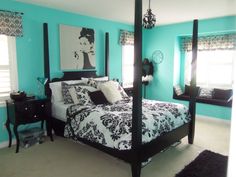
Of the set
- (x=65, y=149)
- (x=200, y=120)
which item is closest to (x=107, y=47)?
(x=65, y=149)

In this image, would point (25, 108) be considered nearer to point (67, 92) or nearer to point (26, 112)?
point (26, 112)

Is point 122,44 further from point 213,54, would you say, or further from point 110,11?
point 213,54

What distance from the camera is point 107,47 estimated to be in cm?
483

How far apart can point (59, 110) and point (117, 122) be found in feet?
4.45

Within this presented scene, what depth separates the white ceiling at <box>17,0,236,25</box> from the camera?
3.38 metres

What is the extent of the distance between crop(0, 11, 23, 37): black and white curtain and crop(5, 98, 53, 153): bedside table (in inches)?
44.1

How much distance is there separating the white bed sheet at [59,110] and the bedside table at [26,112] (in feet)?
0.39

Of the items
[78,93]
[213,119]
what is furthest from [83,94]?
[213,119]

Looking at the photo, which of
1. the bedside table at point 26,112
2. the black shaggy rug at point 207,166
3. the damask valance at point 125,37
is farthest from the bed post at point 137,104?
the damask valance at point 125,37

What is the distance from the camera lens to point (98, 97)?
140 inches

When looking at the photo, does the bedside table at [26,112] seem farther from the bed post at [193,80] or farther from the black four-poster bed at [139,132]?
the bed post at [193,80]

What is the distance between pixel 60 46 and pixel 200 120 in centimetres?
367

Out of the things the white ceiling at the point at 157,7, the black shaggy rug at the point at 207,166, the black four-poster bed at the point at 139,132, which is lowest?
the black shaggy rug at the point at 207,166

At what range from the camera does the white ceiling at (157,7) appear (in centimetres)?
338
